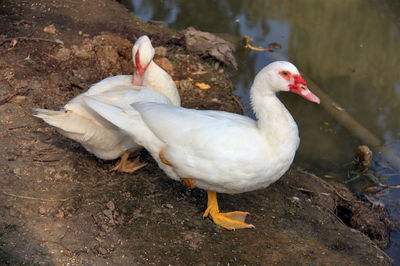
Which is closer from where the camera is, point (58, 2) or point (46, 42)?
point (46, 42)

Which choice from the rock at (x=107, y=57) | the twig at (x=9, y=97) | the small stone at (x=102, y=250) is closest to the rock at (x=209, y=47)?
the rock at (x=107, y=57)

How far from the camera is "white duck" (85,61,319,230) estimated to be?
10.7 feet

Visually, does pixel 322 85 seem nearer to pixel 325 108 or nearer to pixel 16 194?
pixel 325 108

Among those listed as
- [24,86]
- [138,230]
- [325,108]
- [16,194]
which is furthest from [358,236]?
[24,86]

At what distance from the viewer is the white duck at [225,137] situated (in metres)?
3.27

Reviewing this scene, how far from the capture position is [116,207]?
3.67 metres

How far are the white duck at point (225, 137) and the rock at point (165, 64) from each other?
2.40 metres

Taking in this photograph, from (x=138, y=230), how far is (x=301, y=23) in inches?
234

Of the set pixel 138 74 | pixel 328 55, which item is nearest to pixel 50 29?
pixel 138 74

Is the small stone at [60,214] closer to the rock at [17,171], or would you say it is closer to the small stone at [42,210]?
the small stone at [42,210]

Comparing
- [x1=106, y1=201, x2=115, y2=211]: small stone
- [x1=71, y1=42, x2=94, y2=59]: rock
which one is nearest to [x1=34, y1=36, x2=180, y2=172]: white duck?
[x1=106, y1=201, x2=115, y2=211]: small stone

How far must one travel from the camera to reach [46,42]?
5.95 m

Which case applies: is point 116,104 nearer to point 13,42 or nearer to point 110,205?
point 110,205

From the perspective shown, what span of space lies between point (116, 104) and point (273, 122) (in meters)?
1.42
